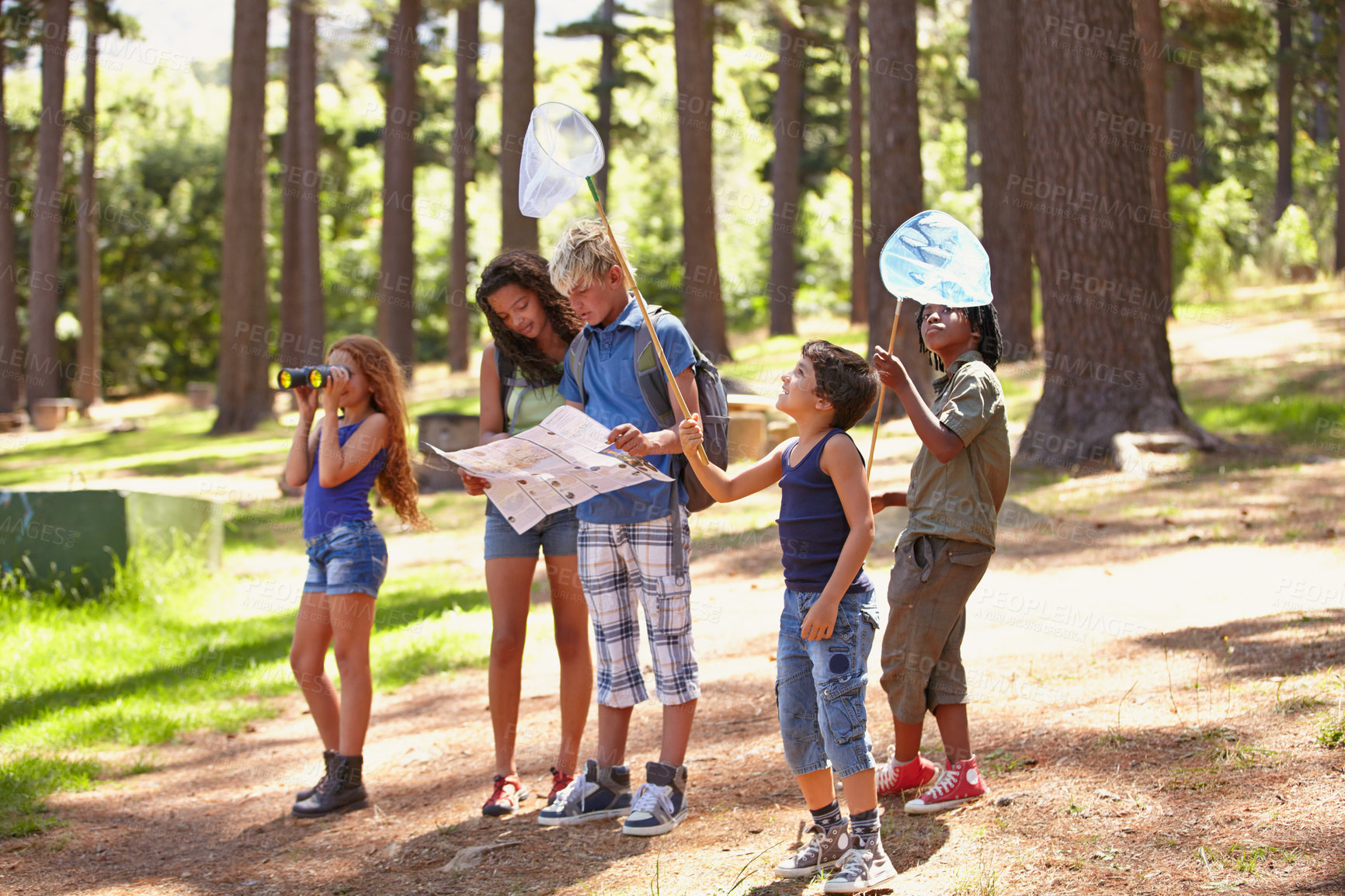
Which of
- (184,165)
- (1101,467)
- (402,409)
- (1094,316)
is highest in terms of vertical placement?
(184,165)

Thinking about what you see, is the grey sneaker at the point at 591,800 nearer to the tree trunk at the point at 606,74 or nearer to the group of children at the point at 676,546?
the group of children at the point at 676,546

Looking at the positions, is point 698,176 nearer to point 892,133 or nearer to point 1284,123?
point 892,133

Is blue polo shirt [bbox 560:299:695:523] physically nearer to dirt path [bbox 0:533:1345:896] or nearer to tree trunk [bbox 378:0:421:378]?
dirt path [bbox 0:533:1345:896]

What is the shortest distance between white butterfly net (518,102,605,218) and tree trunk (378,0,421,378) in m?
17.8

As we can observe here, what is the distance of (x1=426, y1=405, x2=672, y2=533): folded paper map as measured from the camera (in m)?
3.55

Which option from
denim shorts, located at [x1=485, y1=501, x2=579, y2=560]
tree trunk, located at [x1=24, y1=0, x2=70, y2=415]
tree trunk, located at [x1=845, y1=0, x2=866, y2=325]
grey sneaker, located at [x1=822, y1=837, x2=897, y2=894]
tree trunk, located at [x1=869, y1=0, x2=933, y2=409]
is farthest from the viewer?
tree trunk, located at [x1=845, y1=0, x2=866, y2=325]

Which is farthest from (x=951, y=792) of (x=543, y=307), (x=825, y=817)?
(x=543, y=307)

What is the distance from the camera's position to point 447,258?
4075cm

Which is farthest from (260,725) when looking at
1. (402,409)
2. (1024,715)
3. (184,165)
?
(184,165)

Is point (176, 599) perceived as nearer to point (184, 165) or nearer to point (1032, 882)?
point (1032, 882)

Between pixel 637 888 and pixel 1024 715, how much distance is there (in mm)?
1971

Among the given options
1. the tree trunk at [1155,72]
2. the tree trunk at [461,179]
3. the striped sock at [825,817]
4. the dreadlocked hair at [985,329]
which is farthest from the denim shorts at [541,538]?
the tree trunk at [461,179]

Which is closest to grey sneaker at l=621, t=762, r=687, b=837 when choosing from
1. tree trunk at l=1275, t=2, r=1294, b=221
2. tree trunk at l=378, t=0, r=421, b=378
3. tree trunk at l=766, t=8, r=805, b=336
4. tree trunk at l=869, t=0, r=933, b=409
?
tree trunk at l=869, t=0, r=933, b=409

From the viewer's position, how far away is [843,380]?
3.28m
